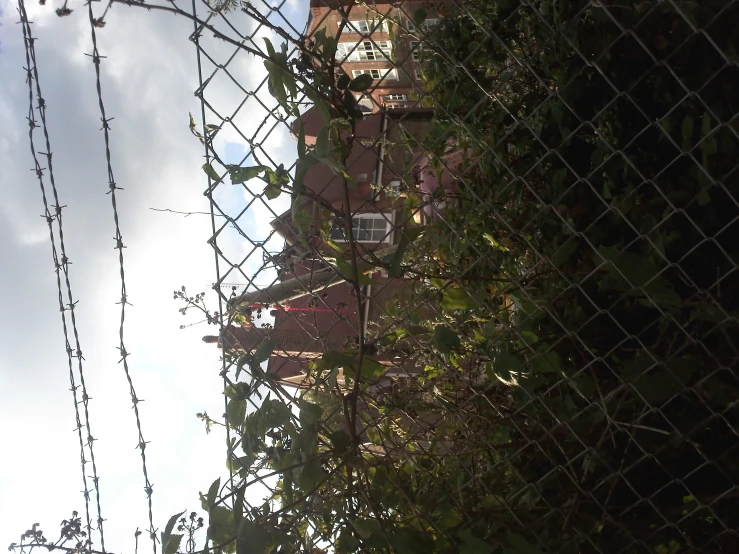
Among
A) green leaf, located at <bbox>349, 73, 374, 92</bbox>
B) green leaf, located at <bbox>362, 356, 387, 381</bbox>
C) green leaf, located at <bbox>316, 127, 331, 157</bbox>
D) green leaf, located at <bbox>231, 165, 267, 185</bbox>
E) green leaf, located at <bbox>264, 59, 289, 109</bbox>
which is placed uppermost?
green leaf, located at <bbox>264, 59, 289, 109</bbox>

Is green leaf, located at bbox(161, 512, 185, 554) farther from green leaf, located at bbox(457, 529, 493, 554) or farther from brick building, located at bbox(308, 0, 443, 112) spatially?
brick building, located at bbox(308, 0, 443, 112)

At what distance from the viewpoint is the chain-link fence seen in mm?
1280

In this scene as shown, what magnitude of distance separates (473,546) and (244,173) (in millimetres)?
1204

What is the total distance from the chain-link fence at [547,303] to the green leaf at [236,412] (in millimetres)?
15

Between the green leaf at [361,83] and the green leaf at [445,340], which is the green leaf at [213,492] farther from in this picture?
the green leaf at [361,83]

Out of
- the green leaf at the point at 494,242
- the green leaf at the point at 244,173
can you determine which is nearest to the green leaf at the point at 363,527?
the green leaf at the point at 494,242

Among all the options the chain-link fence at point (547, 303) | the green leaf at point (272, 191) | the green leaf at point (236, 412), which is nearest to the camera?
the chain-link fence at point (547, 303)

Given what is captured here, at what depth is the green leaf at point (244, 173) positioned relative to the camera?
60.0 inches

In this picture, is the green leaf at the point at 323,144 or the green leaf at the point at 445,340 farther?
the green leaf at the point at 445,340

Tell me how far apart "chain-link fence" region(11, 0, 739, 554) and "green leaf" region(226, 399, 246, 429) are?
0.6 inches

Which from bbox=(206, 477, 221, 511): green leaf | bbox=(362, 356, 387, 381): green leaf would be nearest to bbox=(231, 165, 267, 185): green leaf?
bbox=(362, 356, 387, 381): green leaf

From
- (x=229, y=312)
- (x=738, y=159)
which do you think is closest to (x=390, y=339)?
(x=229, y=312)

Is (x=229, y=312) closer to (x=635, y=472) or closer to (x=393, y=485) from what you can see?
(x=393, y=485)

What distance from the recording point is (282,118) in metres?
1.59
